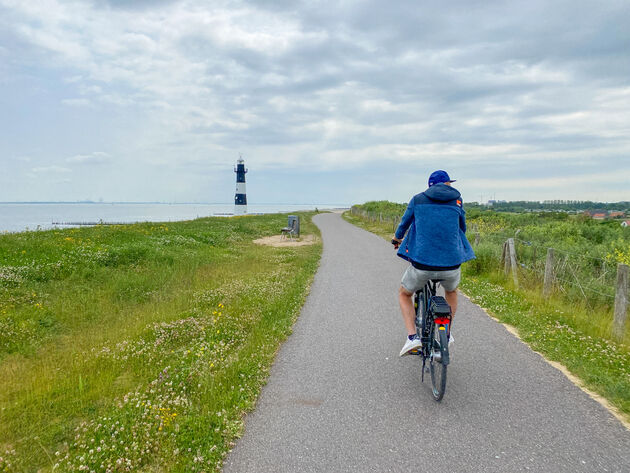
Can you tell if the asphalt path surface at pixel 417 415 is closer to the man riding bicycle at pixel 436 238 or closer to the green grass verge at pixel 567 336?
the green grass verge at pixel 567 336

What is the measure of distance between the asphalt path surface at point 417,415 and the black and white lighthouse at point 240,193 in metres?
70.6

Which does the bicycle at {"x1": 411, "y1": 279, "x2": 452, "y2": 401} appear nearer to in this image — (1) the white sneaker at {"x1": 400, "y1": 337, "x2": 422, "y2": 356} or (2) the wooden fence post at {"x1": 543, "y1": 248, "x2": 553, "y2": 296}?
(1) the white sneaker at {"x1": 400, "y1": 337, "x2": 422, "y2": 356}

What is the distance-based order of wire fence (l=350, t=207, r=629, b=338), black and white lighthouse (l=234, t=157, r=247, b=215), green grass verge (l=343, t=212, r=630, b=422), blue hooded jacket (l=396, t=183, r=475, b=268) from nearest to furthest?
blue hooded jacket (l=396, t=183, r=475, b=268), green grass verge (l=343, t=212, r=630, b=422), wire fence (l=350, t=207, r=629, b=338), black and white lighthouse (l=234, t=157, r=247, b=215)

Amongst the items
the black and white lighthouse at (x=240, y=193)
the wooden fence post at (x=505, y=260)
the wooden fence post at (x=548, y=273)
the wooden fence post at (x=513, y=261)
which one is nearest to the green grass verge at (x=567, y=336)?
the wooden fence post at (x=548, y=273)

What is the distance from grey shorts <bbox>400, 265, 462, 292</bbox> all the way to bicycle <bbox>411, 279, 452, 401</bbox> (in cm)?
10

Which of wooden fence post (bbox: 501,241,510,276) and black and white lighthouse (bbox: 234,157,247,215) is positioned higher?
black and white lighthouse (bbox: 234,157,247,215)

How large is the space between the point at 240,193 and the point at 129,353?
71.3m

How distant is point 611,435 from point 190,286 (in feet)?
30.1

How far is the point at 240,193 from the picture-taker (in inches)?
2943

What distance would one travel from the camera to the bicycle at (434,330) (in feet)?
12.3

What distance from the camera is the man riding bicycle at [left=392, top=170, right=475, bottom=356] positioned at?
4055 millimetres

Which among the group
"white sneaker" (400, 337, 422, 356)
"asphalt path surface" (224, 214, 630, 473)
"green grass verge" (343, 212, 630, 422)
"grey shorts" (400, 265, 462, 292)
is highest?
"grey shorts" (400, 265, 462, 292)

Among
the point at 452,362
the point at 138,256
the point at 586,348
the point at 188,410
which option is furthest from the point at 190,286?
the point at 586,348

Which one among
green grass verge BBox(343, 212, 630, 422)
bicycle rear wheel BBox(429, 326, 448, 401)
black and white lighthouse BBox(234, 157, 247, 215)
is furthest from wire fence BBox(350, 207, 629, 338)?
black and white lighthouse BBox(234, 157, 247, 215)
